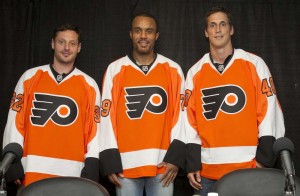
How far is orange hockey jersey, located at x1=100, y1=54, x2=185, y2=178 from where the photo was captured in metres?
3.54

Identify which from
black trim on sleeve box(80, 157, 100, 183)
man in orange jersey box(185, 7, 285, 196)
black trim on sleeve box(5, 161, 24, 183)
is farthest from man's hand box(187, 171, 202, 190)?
black trim on sleeve box(5, 161, 24, 183)

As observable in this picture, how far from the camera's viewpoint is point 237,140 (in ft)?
11.4

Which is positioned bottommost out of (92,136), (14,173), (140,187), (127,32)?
(140,187)

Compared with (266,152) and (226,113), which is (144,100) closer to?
(226,113)

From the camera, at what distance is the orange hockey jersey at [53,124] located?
355cm

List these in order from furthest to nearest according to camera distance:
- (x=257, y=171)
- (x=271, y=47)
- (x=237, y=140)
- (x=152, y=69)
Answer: (x=271, y=47)
(x=152, y=69)
(x=237, y=140)
(x=257, y=171)

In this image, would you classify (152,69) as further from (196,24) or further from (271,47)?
(271,47)

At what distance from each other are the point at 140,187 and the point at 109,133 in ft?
1.46

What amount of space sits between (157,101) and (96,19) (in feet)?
3.50

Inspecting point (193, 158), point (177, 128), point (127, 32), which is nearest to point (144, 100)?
point (177, 128)

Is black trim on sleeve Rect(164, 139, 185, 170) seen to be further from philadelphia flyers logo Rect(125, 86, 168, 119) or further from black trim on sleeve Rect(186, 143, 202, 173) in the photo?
philadelphia flyers logo Rect(125, 86, 168, 119)

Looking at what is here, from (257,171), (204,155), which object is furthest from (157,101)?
(257,171)

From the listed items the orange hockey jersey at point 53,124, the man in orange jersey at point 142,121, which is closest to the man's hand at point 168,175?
the man in orange jersey at point 142,121

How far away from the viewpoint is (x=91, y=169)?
11.5ft
